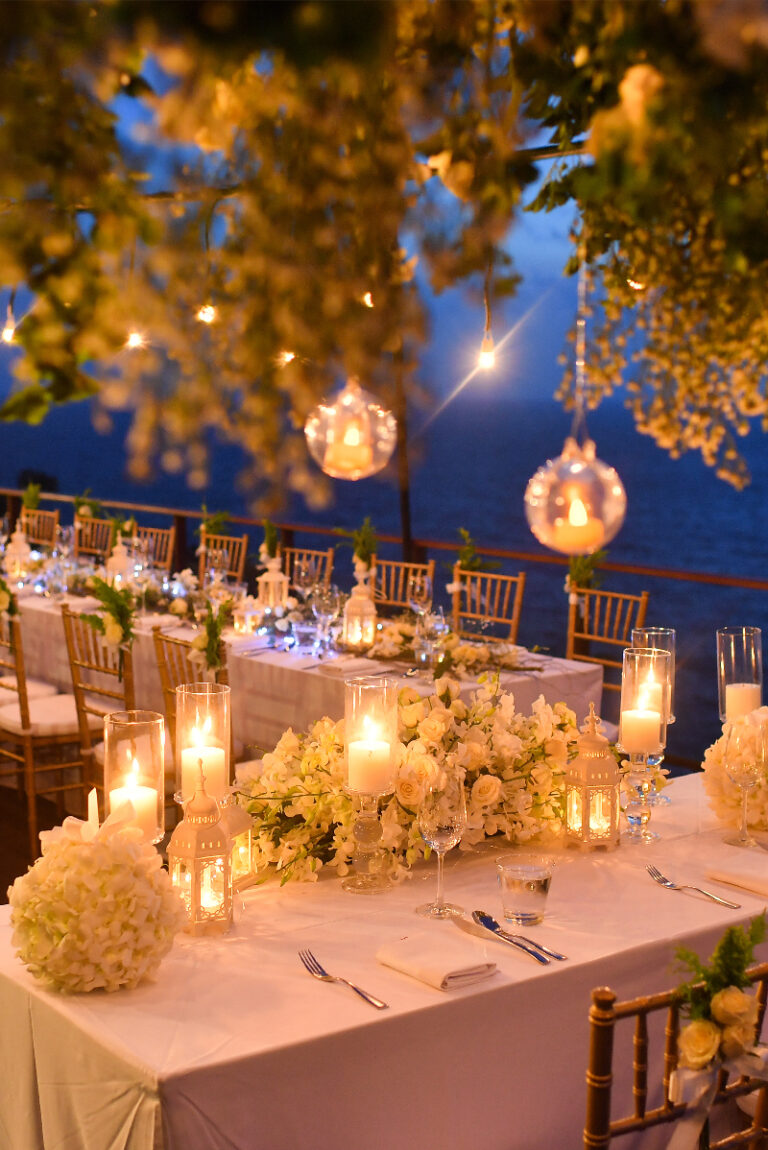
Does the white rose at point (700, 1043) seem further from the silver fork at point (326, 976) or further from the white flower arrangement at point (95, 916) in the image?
the white flower arrangement at point (95, 916)

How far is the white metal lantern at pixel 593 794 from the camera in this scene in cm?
247

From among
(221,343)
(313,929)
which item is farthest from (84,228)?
(313,929)

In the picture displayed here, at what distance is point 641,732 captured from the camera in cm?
266

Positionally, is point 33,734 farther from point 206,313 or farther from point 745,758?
point 206,313

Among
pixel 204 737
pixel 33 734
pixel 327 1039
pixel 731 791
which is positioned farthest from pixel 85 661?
pixel 327 1039

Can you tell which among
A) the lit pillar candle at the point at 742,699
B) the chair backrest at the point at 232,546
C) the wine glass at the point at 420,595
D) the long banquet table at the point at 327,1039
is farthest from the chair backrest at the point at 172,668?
the chair backrest at the point at 232,546

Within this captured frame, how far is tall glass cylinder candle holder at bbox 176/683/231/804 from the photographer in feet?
7.59

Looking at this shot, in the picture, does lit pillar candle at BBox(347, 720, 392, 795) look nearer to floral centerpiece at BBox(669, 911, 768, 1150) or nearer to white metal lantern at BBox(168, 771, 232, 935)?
white metal lantern at BBox(168, 771, 232, 935)

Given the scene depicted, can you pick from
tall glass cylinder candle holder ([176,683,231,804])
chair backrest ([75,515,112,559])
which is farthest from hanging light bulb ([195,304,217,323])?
chair backrest ([75,515,112,559])

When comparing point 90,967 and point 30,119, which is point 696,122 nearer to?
point 30,119

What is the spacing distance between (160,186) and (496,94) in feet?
1.19

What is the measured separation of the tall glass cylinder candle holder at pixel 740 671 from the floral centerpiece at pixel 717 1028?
4.63 ft

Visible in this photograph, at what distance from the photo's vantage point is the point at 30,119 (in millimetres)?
894

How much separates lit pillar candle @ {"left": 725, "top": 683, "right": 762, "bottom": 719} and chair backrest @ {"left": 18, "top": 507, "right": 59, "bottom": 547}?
6.08m
